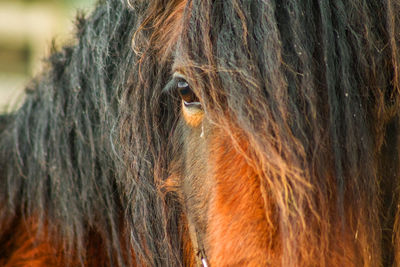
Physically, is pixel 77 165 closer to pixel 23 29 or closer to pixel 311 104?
pixel 311 104

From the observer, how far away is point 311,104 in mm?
1110

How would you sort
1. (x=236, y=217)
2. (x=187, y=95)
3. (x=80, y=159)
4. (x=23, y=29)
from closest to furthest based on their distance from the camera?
(x=236, y=217) → (x=187, y=95) → (x=80, y=159) → (x=23, y=29)

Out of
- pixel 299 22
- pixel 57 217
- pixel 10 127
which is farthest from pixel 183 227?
pixel 10 127

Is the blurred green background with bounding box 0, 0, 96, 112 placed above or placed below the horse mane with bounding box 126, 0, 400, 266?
below

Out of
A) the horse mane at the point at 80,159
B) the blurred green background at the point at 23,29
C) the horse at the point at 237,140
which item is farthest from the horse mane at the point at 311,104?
the blurred green background at the point at 23,29

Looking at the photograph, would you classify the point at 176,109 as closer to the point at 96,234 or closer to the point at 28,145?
the point at 96,234

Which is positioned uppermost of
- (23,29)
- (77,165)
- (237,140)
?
(237,140)

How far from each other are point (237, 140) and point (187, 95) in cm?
25

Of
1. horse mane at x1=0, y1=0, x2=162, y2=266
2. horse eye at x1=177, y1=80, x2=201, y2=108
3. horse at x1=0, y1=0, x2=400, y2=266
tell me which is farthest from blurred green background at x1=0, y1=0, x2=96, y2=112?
horse eye at x1=177, y1=80, x2=201, y2=108

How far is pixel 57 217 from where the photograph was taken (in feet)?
5.65

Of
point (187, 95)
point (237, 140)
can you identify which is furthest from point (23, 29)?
point (237, 140)

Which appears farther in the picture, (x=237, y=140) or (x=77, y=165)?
(x=77, y=165)

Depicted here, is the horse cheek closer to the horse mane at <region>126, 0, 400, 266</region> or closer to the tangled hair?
the horse mane at <region>126, 0, 400, 266</region>

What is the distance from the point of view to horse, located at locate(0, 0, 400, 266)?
1.10 metres
